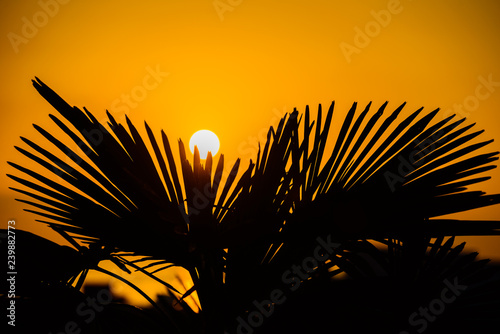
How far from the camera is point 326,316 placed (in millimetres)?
1531

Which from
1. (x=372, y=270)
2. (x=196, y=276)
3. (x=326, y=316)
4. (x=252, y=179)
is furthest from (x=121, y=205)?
(x=372, y=270)

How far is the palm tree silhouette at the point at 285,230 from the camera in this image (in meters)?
1.50

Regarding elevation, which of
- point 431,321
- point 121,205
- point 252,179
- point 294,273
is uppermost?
point 121,205

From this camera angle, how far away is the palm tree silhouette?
59.0 inches

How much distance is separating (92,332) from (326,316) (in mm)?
941

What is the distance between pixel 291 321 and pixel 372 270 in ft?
1.50

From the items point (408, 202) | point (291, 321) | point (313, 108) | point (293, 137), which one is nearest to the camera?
point (408, 202)

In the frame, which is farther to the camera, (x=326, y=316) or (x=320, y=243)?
(x=320, y=243)

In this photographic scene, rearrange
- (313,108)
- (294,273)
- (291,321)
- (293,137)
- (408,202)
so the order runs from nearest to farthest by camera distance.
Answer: (408,202), (291,321), (294,273), (293,137), (313,108)

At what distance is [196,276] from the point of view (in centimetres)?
177

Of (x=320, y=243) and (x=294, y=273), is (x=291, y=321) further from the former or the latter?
(x=320, y=243)

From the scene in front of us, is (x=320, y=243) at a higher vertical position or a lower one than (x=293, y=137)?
lower

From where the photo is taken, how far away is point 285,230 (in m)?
1.53

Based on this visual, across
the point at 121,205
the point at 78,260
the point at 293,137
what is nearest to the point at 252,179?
the point at 293,137
